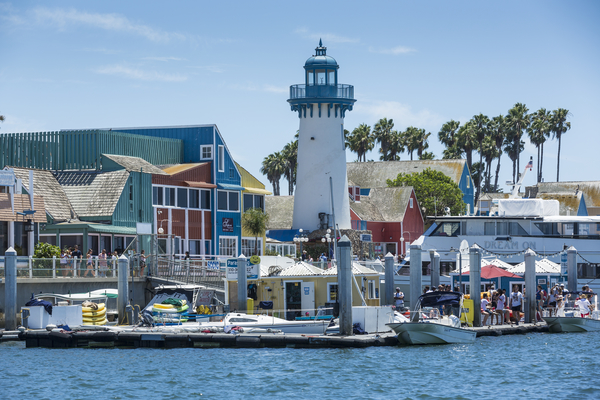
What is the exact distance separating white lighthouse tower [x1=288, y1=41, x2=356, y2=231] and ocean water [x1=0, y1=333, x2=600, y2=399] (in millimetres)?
28016

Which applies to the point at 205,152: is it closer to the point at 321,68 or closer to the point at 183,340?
the point at 321,68

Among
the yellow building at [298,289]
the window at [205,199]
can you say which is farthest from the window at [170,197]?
the yellow building at [298,289]

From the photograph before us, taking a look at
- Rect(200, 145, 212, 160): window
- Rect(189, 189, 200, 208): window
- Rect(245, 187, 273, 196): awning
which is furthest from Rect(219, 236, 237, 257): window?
Rect(200, 145, 212, 160): window

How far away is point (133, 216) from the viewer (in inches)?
2046

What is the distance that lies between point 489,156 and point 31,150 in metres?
→ 60.5

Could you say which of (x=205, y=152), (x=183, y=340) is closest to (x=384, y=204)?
(x=205, y=152)

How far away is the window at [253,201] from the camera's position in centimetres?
6231

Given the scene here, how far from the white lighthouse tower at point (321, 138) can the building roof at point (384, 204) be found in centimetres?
1376

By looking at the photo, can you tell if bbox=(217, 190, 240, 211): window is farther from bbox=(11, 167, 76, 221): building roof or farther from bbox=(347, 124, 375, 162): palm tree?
bbox=(347, 124, 375, 162): palm tree

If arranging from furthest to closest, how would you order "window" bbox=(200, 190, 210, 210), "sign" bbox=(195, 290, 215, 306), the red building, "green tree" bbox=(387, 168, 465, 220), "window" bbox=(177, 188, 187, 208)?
"green tree" bbox=(387, 168, 465, 220)
the red building
"window" bbox=(200, 190, 210, 210)
"window" bbox=(177, 188, 187, 208)
"sign" bbox=(195, 290, 215, 306)

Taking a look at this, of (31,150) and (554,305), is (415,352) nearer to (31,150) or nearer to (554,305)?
(554,305)

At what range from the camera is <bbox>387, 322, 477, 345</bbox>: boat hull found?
34312mm

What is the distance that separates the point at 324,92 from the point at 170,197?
13.5 m

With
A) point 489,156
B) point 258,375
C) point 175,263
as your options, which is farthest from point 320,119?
point 489,156
